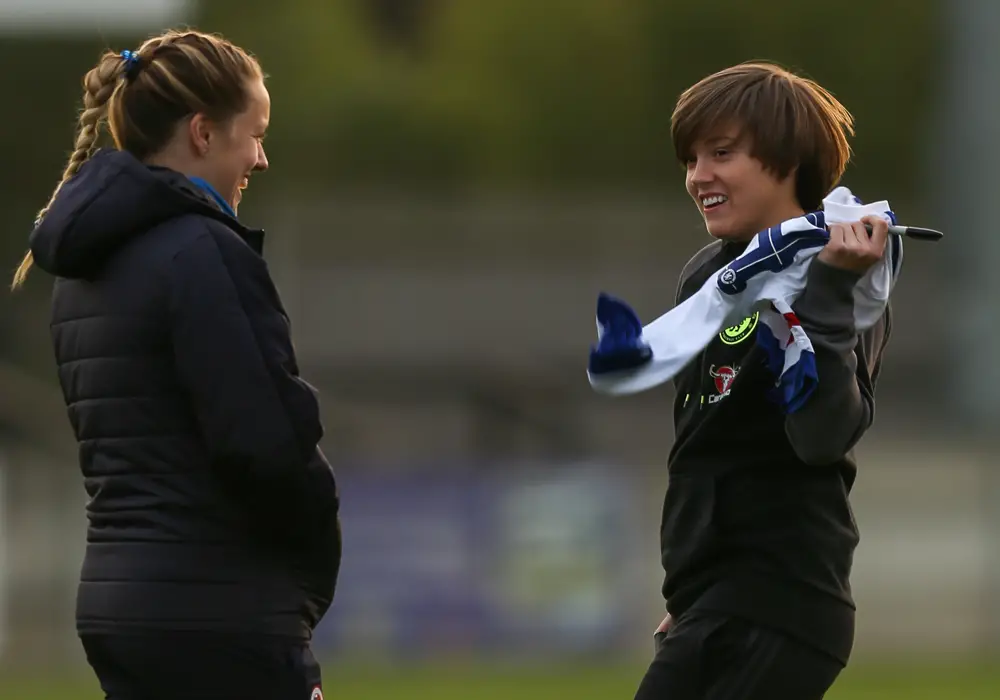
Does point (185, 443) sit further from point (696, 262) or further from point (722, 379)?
point (696, 262)

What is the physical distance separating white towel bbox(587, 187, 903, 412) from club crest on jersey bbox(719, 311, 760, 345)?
0.24ft

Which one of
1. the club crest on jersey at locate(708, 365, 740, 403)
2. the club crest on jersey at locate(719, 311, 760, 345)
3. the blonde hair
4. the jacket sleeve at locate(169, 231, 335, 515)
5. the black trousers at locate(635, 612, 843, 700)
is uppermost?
the blonde hair

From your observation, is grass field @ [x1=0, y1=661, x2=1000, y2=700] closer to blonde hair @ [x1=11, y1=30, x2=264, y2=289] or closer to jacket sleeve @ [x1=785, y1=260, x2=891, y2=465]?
jacket sleeve @ [x1=785, y1=260, x2=891, y2=465]

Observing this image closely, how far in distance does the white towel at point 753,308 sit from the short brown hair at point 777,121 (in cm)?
14

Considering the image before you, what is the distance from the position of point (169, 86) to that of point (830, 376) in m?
1.30

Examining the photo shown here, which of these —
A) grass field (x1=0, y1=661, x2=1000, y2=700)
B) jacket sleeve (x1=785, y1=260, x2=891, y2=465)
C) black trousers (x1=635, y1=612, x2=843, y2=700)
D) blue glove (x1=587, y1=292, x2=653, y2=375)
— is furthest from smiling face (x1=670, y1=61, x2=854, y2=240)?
grass field (x1=0, y1=661, x2=1000, y2=700)

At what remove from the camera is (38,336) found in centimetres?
2188

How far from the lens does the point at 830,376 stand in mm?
3277

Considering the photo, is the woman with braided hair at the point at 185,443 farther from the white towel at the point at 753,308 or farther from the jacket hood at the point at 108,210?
the white towel at the point at 753,308

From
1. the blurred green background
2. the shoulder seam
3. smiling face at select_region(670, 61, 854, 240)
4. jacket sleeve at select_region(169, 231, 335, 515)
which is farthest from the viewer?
the blurred green background

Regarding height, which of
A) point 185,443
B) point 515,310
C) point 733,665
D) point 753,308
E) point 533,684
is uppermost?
point 515,310

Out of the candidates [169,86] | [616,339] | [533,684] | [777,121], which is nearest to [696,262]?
[777,121]

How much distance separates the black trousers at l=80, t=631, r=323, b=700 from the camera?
3.26 meters

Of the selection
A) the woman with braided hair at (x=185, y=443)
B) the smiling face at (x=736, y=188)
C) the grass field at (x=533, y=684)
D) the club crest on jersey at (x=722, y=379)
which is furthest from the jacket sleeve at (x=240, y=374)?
the grass field at (x=533, y=684)
